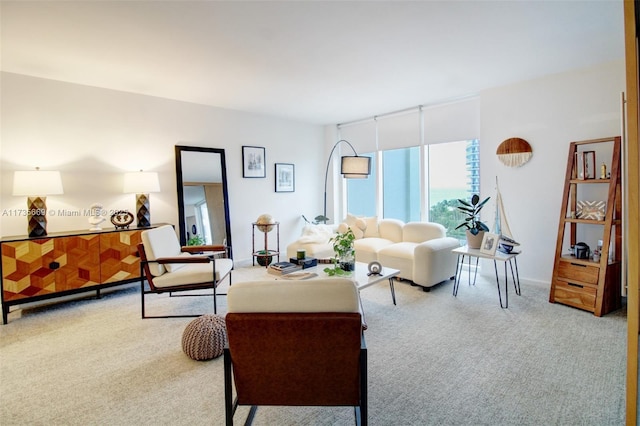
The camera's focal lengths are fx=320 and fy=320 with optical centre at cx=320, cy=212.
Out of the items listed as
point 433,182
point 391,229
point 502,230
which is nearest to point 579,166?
point 502,230

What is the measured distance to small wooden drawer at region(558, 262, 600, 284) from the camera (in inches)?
128

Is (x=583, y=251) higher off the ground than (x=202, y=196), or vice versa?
(x=202, y=196)

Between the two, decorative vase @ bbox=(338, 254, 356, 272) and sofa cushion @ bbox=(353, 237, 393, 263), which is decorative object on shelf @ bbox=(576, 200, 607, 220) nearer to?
sofa cushion @ bbox=(353, 237, 393, 263)

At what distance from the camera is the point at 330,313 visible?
4.76 feet

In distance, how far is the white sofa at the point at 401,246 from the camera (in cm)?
392

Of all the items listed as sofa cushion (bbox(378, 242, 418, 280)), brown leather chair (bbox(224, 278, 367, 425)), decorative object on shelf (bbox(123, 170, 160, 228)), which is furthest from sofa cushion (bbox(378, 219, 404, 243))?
brown leather chair (bbox(224, 278, 367, 425))

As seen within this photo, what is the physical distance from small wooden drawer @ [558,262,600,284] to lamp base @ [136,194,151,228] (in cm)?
504

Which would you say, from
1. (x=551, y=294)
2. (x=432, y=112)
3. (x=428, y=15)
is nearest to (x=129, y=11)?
(x=428, y=15)

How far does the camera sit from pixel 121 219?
407 cm

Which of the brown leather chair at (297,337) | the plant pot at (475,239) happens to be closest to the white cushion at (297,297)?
the brown leather chair at (297,337)

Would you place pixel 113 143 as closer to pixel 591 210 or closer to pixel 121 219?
pixel 121 219

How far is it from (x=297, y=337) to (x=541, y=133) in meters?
4.13

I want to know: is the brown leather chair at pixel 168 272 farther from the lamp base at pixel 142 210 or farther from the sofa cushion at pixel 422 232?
the sofa cushion at pixel 422 232

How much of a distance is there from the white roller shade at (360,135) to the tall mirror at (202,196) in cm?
264
